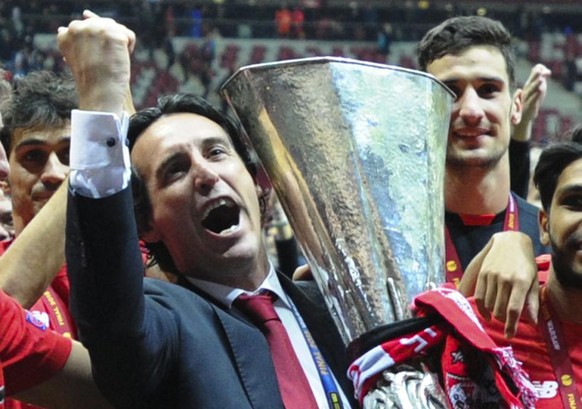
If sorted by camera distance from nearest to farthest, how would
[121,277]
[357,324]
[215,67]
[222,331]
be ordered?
[121,277] → [357,324] → [222,331] → [215,67]

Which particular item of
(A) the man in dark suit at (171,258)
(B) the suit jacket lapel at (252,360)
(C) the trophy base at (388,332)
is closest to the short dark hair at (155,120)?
(A) the man in dark suit at (171,258)

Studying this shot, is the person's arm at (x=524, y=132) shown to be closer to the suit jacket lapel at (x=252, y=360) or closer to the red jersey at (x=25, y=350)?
the suit jacket lapel at (x=252, y=360)

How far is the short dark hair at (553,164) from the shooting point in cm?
259

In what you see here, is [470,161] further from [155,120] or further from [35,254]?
[35,254]

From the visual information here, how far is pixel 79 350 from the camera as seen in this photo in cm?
198

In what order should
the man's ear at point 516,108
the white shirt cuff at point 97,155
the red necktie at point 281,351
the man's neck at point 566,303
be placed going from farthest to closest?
the man's ear at point 516,108
the man's neck at point 566,303
the red necktie at point 281,351
the white shirt cuff at point 97,155

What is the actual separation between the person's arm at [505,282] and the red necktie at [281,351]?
0.37m

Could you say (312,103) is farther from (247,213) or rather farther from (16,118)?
(16,118)

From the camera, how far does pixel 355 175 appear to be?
1786 mm

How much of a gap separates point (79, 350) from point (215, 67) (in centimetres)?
1444

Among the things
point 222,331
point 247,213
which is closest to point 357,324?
point 222,331

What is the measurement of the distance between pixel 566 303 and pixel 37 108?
1.21 meters


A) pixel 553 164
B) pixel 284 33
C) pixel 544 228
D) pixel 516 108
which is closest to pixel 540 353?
pixel 544 228

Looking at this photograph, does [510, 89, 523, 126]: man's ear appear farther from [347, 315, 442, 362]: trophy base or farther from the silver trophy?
[347, 315, 442, 362]: trophy base
